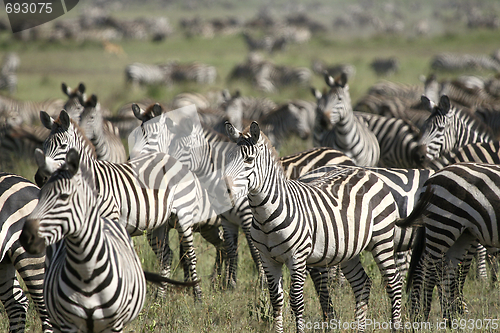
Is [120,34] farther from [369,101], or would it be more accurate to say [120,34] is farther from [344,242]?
[344,242]

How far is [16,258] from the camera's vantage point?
3826 millimetres

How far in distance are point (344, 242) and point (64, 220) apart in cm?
240

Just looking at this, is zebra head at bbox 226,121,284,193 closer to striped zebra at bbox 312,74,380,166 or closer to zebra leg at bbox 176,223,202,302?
zebra leg at bbox 176,223,202,302

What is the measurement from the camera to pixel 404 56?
33594mm

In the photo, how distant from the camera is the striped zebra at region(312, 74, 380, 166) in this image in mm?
7992

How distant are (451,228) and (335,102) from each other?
4.05 m

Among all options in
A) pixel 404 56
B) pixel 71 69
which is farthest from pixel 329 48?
pixel 71 69

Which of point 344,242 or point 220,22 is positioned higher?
point 220,22

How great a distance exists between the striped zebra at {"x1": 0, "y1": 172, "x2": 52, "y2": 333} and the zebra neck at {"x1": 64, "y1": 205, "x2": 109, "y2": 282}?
111cm

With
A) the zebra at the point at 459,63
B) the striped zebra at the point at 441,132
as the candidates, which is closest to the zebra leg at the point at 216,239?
the striped zebra at the point at 441,132

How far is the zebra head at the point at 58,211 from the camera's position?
8.55 feet

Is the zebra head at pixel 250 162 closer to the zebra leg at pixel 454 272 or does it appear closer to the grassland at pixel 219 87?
the grassland at pixel 219 87

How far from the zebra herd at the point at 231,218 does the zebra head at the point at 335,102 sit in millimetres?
1697

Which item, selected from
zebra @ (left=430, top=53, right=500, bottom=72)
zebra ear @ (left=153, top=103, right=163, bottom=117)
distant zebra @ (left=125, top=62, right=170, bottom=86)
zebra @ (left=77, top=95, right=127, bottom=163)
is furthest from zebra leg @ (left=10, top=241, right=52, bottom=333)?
zebra @ (left=430, top=53, right=500, bottom=72)
